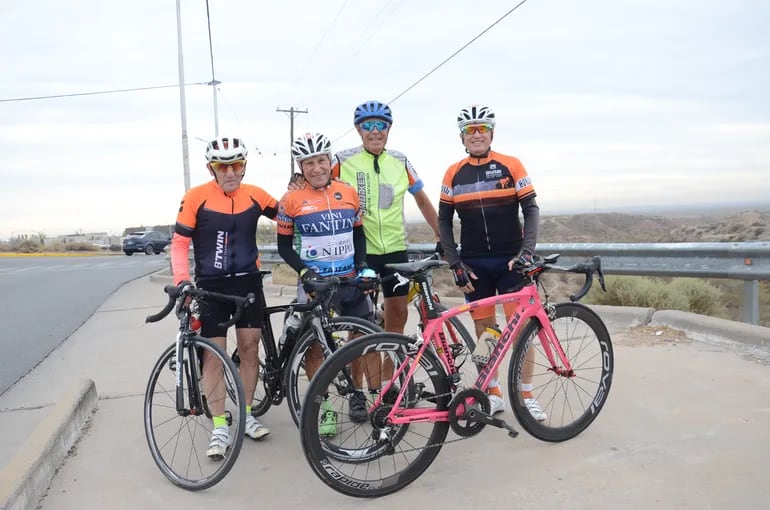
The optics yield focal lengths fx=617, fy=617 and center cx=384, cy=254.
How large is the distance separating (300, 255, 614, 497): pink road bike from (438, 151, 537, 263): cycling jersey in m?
0.44

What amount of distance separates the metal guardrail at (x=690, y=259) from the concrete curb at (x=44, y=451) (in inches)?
132

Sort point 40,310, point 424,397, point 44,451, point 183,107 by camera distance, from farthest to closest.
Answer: point 183,107, point 40,310, point 44,451, point 424,397

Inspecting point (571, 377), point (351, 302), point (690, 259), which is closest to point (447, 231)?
point (351, 302)

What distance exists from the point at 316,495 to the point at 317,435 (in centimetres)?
43

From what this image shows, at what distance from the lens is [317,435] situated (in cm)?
312

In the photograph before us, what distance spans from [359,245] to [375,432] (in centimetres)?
142

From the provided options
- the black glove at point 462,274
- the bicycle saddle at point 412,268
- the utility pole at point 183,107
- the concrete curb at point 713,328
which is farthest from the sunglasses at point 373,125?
the utility pole at point 183,107

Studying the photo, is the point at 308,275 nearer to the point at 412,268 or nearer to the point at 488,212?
the point at 412,268

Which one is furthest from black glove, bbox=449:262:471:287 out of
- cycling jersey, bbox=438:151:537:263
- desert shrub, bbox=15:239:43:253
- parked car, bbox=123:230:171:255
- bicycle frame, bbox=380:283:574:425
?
desert shrub, bbox=15:239:43:253

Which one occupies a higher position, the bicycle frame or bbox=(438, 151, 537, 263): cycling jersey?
bbox=(438, 151, 537, 263): cycling jersey

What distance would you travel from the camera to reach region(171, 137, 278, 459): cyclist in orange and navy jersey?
12.8 ft

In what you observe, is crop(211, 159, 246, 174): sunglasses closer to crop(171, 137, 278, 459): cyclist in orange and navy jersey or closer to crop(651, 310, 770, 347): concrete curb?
crop(171, 137, 278, 459): cyclist in orange and navy jersey

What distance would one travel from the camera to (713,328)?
19.2ft

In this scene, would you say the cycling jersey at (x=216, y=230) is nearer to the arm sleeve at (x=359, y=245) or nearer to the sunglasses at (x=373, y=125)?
the arm sleeve at (x=359, y=245)
